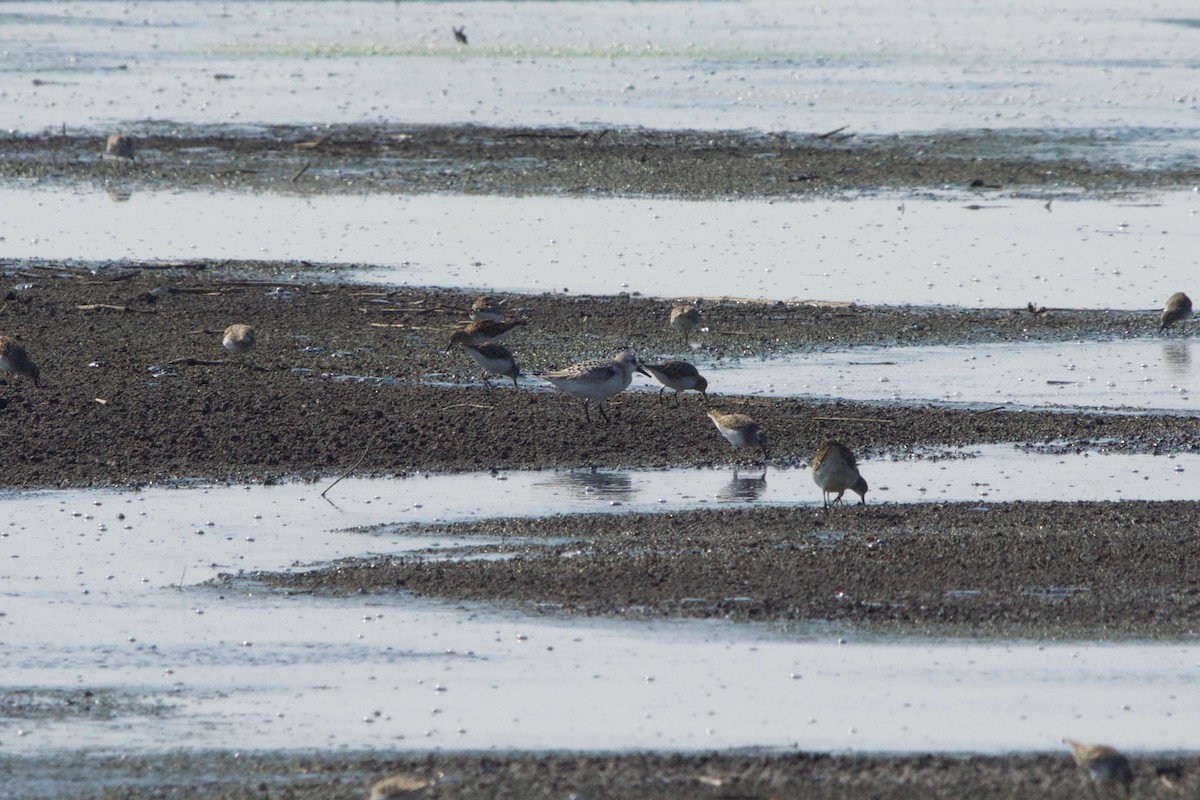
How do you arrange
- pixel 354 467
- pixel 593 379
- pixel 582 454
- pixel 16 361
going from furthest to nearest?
pixel 16 361 → pixel 593 379 → pixel 582 454 → pixel 354 467

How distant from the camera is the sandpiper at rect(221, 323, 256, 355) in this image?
14047 mm

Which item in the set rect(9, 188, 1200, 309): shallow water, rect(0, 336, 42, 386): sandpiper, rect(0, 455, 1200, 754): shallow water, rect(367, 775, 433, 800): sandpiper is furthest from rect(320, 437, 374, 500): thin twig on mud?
rect(9, 188, 1200, 309): shallow water

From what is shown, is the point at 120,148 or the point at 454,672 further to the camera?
the point at 120,148

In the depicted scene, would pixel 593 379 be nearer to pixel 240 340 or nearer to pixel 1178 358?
pixel 240 340

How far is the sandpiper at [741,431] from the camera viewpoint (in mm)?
11781

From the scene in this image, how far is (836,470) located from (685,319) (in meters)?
5.22

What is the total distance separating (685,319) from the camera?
15.6 m

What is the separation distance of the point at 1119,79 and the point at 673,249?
2051 centimetres

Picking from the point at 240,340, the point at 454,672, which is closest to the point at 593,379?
the point at 240,340

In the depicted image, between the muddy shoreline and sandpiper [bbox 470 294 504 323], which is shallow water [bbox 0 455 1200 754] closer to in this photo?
sandpiper [bbox 470 294 504 323]

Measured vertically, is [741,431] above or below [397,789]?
above

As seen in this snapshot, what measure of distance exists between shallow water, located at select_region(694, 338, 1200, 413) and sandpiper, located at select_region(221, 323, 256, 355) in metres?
3.38

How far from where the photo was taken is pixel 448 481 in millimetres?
11477

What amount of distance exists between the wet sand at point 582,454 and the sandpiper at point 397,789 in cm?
25
